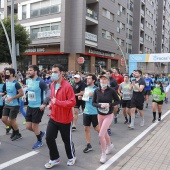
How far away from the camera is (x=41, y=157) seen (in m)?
4.70

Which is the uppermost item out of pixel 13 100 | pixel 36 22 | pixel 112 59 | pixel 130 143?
pixel 36 22

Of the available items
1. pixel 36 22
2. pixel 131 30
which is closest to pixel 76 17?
pixel 36 22

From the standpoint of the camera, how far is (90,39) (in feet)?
94.7

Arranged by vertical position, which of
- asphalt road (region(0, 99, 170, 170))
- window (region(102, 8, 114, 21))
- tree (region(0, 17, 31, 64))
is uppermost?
window (region(102, 8, 114, 21))

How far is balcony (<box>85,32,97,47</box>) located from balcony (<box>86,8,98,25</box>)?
5.55ft

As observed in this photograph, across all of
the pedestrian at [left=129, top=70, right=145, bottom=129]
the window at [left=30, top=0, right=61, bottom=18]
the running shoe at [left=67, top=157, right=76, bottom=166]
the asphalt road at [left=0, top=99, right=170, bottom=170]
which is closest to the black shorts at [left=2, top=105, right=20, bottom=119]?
Result: the asphalt road at [left=0, top=99, right=170, bottom=170]

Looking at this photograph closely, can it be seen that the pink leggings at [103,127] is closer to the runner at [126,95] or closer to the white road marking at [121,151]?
the white road marking at [121,151]

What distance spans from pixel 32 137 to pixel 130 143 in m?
2.65

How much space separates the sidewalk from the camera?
4.30m

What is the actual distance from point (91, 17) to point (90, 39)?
284 centimetres

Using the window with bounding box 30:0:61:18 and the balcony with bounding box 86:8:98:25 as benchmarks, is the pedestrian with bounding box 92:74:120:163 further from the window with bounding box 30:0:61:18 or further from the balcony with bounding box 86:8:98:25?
the balcony with bounding box 86:8:98:25

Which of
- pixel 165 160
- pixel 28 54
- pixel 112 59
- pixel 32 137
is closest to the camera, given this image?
pixel 165 160

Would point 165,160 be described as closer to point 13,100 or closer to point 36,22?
point 13,100

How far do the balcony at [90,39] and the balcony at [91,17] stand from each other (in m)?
1.69
